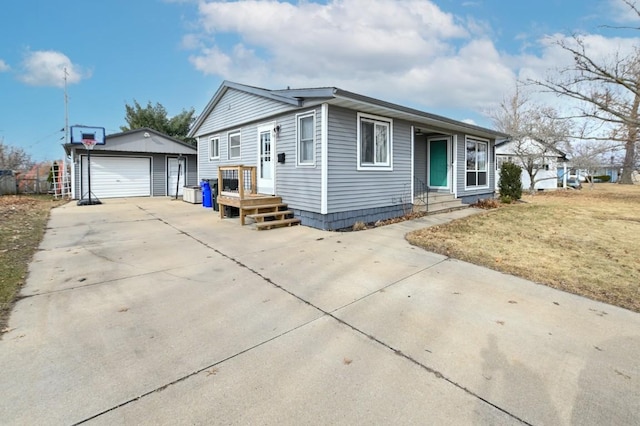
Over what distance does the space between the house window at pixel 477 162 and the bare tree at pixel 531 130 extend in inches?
52.0

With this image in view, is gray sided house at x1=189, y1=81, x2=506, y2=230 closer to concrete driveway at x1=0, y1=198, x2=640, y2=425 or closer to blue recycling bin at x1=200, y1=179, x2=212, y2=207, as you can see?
blue recycling bin at x1=200, y1=179, x2=212, y2=207

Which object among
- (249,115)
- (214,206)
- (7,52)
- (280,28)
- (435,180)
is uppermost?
(7,52)

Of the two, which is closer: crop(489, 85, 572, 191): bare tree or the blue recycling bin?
crop(489, 85, 572, 191): bare tree

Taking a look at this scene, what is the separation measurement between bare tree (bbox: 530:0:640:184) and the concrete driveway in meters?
6.18

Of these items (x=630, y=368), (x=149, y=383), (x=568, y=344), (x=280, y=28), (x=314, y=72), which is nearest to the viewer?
(x=149, y=383)

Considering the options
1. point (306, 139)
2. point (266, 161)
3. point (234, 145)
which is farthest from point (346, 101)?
point (234, 145)

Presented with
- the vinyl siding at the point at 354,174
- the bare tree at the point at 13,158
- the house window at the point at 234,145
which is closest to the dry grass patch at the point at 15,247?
the vinyl siding at the point at 354,174

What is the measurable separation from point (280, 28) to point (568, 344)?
15.2 metres

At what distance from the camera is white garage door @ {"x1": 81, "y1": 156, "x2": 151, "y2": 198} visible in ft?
55.0

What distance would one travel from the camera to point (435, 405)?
211cm

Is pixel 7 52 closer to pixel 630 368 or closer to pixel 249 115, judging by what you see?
pixel 249 115

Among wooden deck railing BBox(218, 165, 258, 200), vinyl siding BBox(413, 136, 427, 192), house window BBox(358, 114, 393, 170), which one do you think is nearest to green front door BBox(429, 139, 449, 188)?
vinyl siding BBox(413, 136, 427, 192)

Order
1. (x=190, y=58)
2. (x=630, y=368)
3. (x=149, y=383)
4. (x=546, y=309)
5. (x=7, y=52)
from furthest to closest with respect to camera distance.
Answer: (x=7, y=52) → (x=190, y=58) → (x=546, y=309) → (x=630, y=368) → (x=149, y=383)

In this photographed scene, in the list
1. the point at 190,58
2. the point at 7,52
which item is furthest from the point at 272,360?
the point at 7,52
